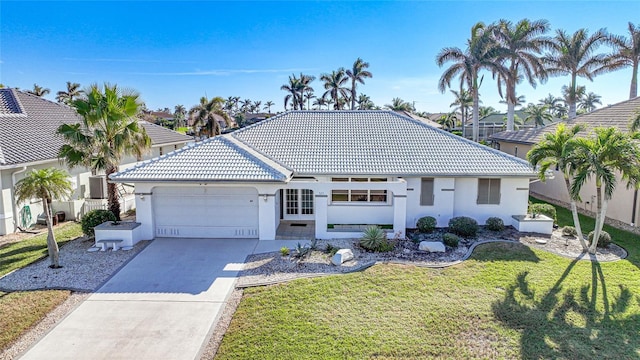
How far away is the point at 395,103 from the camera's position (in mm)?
72312

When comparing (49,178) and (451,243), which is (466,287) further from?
(49,178)

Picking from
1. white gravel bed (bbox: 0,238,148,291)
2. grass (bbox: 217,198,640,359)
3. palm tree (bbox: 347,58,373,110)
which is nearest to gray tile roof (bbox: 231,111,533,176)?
grass (bbox: 217,198,640,359)

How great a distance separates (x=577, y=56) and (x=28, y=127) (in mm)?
41888

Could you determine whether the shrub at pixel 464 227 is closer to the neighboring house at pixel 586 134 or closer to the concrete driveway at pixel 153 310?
the neighboring house at pixel 586 134

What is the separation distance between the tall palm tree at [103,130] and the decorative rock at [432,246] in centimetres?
1200

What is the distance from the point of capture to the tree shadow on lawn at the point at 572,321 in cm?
759

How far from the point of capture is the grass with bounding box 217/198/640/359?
7625 mm

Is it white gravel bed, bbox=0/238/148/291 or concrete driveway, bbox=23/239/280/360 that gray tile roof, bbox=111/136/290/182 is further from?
white gravel bed, bbox=0/238/148/291

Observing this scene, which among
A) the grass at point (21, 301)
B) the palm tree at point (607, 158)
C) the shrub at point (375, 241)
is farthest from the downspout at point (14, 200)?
the palm tree at point (607, 158)

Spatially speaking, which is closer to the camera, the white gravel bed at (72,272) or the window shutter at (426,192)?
the white gravel bed at (72,272)

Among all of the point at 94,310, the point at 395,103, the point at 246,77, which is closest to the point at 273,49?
the point at 246,77

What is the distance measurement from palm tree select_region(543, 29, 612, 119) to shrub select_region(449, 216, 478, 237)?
79.0 feet

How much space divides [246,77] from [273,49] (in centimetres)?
1801

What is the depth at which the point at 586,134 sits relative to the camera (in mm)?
20297
